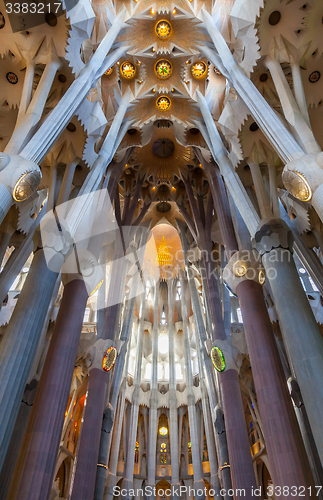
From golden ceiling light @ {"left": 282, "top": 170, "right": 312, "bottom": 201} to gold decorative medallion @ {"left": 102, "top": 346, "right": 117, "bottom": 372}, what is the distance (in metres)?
9.84

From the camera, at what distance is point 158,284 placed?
2878 cm

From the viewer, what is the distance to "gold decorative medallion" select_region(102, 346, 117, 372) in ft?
43.9

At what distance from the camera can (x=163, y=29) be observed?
15.0 metres

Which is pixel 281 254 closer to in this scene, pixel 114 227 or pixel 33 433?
pixel 33 433

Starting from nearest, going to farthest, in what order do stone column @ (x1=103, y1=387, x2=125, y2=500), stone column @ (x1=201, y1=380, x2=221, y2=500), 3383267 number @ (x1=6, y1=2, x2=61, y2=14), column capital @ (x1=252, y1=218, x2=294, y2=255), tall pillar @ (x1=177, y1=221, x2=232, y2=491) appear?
3383267 number @ (x1=6, y1=2, x2=61, y2=14)
column capital @ (x1=252, y1=218, x2=294, y2=255)
tall pillar @ (x1=177, y1=221, x2=232, y2=491)
stone column @ (x1=103, y1=387, x2=125, y2=500)
stone column @ (x1=201, y1=380, x2=221, y2=500)

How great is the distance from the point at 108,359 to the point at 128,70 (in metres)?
13.0

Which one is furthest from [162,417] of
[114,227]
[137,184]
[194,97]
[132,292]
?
[194,97]

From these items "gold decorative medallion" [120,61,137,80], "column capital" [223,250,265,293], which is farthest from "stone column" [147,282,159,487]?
"gold decorative medallion" [120,61,137,80]

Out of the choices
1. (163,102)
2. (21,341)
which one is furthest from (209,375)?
(163,102)

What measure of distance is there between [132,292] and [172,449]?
33.0 feet

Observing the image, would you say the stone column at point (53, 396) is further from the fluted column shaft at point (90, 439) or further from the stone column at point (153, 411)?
the stone column at point (153, 411)

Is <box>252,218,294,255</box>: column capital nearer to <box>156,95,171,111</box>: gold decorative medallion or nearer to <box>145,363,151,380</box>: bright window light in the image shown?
<box>156,95,171,111</box>: gold decorative medallion

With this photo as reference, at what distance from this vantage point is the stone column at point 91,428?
10.8m

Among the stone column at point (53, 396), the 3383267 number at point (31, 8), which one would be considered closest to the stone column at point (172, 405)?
the stone column at point (53, 396)
